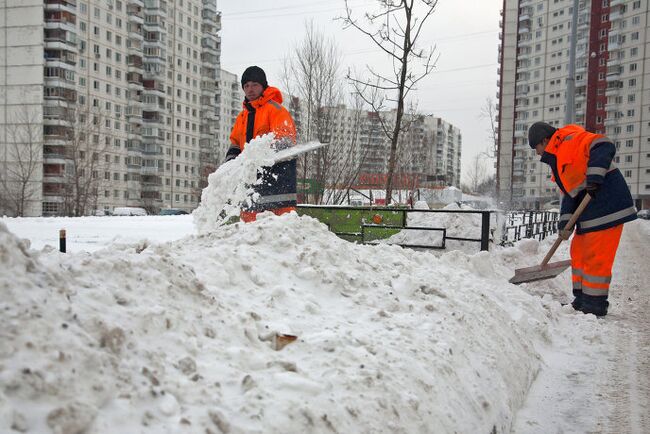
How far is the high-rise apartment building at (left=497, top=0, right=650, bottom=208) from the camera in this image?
6788cm

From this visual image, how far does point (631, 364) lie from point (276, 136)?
3.58 m

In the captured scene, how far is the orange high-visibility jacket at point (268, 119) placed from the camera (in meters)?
5.18

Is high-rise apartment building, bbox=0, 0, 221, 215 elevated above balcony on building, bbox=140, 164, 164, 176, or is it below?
above

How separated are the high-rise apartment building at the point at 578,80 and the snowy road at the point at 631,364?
186ft

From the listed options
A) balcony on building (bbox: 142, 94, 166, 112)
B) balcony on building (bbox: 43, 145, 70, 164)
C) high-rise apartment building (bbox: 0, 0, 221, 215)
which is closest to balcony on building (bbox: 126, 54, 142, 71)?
high-rise apartment building (bbox: 0, 0, 221, 215)

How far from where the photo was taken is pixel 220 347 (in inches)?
81.6

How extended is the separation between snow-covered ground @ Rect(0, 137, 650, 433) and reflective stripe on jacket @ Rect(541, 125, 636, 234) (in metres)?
1.74

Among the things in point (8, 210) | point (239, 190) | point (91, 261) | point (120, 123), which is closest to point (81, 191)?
point (8, 210)

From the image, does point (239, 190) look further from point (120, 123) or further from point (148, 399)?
point (120, 123)

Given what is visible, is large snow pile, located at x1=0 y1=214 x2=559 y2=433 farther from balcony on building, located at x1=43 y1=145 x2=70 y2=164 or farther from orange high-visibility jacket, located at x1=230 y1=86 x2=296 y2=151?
balcony on building, located at x1=43 y1=145 x2=70 y2=164

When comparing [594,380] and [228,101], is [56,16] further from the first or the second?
[228,101]

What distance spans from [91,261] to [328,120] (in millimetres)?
12506

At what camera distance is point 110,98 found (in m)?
62.5

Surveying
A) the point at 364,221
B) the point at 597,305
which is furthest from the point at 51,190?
the point at 597,305
